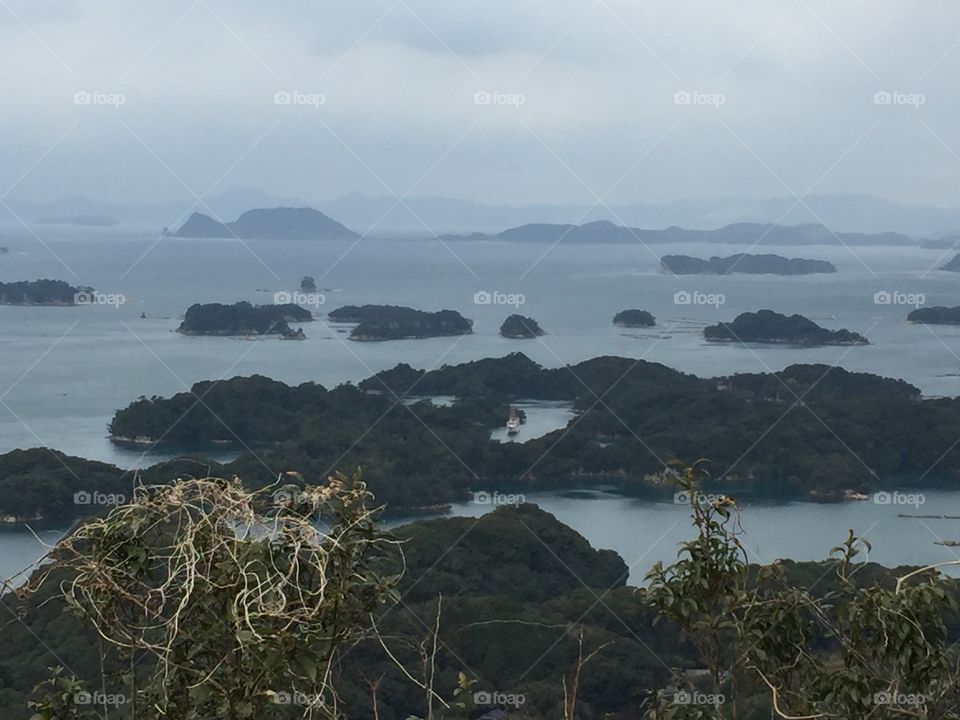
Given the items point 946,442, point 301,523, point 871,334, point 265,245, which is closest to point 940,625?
point 301,523

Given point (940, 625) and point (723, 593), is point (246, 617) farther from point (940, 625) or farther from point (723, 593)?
point (940, 625)

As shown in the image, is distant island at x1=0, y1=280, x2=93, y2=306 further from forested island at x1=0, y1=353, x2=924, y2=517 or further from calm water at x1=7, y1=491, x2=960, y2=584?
calm water at x1=7, y1=491, x2=960, y2=584

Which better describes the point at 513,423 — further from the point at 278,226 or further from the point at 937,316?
the point at 937,316

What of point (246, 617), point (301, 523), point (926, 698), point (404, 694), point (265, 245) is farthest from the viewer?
point (265, 245)

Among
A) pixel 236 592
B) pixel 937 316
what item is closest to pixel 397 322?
pixel 937 316

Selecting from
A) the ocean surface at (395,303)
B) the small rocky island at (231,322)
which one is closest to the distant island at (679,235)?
the ocean surface at (395,303)

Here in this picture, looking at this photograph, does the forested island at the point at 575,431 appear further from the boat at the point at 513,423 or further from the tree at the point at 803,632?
the tree at the point at 803,632
